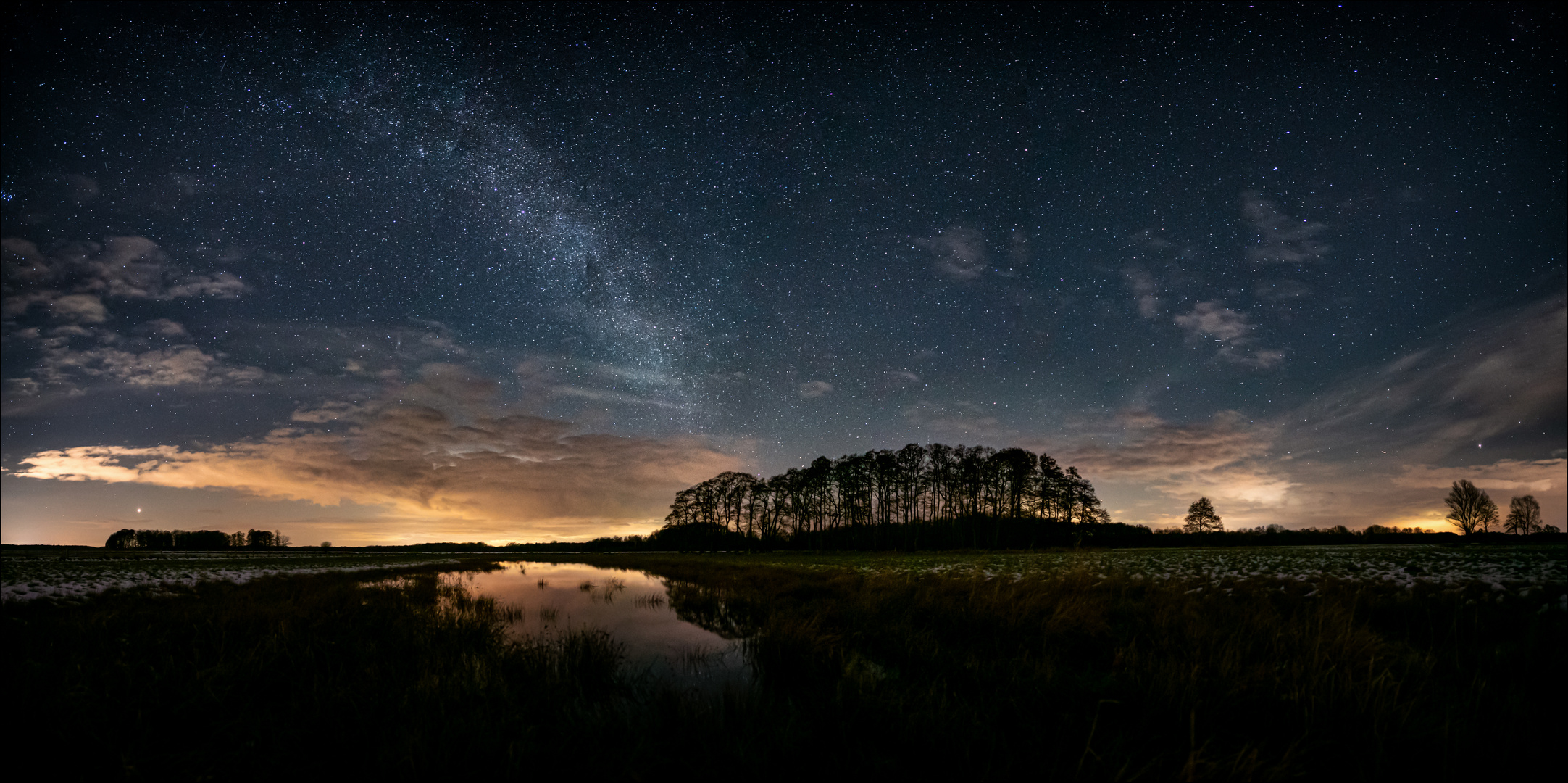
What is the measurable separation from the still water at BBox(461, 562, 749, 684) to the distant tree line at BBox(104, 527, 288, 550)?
538 feet

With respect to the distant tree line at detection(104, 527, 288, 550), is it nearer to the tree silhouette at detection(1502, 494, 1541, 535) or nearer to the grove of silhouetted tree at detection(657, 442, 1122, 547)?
the grove of silhouetted tree at detection(657, 442, 1122, 547)

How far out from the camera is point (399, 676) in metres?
5.84

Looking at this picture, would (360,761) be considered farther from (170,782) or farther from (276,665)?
(276,665)

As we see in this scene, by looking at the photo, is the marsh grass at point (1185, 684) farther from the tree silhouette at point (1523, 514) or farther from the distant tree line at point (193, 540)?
the distant tree line at point (193, 540)

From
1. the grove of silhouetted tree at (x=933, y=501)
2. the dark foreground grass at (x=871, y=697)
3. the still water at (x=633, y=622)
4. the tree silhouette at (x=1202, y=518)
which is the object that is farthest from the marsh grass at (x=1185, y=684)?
the tree silhouette at (x=1202, y=518)

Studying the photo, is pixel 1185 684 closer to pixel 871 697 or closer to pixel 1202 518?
pixel 871 697

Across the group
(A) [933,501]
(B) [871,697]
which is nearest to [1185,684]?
(B) [871,697]

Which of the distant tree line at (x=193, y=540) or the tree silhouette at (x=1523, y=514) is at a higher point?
the tree silhouette at (x=1523, y=514)

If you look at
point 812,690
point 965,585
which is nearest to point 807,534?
point 965,585

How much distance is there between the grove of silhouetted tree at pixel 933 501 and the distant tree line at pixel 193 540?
14442 cm

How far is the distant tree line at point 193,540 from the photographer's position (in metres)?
123

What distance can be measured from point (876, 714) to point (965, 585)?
823cm

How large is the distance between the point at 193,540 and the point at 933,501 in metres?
188

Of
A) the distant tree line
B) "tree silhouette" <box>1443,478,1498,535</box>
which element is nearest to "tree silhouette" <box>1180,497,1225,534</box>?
"tree silhouette" <box>1443,478,1498,535</box>
